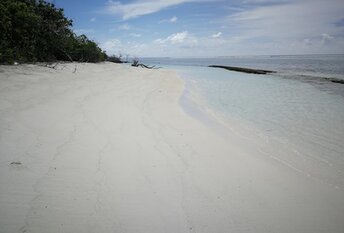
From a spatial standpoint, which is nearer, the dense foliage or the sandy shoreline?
the sandy shoreline

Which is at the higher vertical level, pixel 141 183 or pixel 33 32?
pixel 33 32

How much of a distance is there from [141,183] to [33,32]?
50.8 ft

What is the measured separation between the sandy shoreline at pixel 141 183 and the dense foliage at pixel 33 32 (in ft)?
30.0

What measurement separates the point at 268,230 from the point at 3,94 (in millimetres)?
6663

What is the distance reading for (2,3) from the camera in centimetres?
1317

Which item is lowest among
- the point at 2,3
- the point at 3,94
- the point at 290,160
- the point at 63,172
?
the point at 290,160

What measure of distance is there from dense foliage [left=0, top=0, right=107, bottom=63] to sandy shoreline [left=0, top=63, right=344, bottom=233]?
30.0ft

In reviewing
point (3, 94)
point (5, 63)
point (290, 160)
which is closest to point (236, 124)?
point (290, 160)

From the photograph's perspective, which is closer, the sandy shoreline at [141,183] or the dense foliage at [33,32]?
the sandy shoreline at [141,183]

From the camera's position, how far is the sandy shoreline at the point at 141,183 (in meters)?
2.51

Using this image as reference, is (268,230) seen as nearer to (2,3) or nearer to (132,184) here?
(132,184)

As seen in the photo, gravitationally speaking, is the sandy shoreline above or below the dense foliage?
below

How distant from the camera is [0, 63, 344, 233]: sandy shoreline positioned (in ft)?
8.23

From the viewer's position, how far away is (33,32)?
15.2 meters
